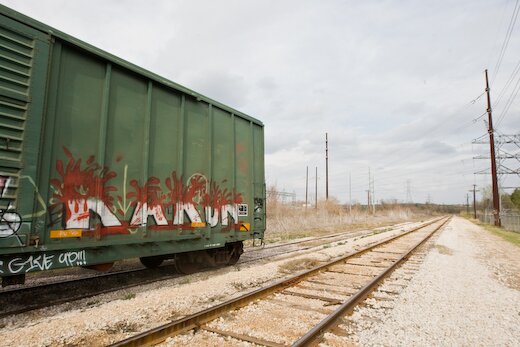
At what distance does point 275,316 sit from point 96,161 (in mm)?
3866

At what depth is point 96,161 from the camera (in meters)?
5.28

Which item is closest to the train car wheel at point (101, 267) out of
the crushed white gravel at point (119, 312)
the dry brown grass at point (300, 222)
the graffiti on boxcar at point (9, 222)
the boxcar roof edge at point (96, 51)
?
the crushed white gravel at point (119, 312)

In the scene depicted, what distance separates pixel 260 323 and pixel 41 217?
11.5 ft

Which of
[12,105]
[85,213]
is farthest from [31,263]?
[12,105]

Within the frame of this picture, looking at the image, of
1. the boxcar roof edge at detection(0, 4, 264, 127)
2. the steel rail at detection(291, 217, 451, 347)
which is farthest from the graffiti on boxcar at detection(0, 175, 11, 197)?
the steel rail at detection(291, 217, 451, 347)

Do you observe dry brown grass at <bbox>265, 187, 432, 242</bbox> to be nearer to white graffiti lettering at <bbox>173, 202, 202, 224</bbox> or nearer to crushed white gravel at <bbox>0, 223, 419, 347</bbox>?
white graffiti lettering at <bbox>173, 202, 202, 224</bbox>

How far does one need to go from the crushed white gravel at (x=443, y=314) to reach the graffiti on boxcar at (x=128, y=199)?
3.85 metres

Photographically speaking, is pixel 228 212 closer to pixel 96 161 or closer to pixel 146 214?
pixel 146 214

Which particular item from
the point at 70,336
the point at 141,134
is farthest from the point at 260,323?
the point at 141,134

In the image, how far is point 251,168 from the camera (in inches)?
366

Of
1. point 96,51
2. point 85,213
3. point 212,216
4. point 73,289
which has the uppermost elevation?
point 96,51

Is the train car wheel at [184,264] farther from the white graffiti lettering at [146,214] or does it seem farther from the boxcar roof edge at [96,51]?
the boxcar roof edge at [96,51]

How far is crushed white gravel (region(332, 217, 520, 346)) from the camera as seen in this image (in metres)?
4.20

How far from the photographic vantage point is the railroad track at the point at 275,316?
394cm
